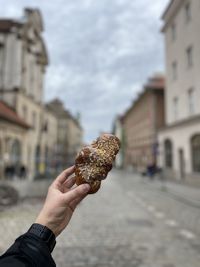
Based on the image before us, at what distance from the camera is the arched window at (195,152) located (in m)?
25.1

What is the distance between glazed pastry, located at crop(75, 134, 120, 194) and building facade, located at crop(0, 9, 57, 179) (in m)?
25.9

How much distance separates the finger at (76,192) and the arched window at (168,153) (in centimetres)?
3058

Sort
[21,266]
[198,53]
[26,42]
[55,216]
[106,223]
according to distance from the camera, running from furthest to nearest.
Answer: [26,42], [198,53], [106,223], [55,216], [21,266]

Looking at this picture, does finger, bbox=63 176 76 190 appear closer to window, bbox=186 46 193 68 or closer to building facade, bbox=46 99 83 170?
window, bbox=186 46 193 68

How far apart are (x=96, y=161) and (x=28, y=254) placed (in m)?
0.73

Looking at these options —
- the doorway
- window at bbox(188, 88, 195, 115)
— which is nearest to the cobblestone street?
window at bbox(188, 88, 195, 115)

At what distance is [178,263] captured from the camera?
19.4ft

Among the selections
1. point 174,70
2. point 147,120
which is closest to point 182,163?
point 174,70

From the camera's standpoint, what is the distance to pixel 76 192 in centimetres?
169

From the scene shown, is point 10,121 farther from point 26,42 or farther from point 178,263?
point 178,263

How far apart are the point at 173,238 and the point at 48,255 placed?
6.93 m

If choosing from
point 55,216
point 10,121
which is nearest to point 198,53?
point 10,121

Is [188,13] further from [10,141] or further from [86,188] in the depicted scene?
[86,188]

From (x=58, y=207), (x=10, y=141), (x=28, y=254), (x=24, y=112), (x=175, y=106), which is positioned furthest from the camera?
(x=24, y=112)
